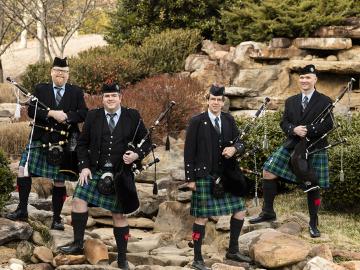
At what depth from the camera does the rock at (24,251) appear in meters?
7.38

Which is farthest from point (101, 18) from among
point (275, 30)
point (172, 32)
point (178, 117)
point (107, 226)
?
point (107, 226)

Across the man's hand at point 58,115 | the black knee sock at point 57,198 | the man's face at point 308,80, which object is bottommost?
the black knee sock at point 57,198

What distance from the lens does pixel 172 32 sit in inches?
703

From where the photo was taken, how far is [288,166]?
8.23 metres

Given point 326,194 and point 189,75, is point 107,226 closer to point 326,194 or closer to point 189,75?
point 326,194

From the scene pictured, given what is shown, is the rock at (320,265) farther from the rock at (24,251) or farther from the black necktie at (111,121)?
the rock at (24,251)

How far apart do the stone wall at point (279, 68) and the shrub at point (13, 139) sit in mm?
4337

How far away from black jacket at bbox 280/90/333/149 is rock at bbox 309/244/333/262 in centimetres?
130

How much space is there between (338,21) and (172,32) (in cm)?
447

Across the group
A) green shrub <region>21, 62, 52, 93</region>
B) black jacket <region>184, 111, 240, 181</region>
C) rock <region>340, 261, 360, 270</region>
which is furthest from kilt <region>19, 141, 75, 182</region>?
green shrub <region>21, 62, 52, 93</region>

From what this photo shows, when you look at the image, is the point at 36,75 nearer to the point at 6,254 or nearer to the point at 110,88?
the point at 6,254

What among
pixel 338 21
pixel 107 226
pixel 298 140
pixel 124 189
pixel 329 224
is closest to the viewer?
pixel 124 189

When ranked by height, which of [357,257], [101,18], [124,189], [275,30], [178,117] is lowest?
[357,257]

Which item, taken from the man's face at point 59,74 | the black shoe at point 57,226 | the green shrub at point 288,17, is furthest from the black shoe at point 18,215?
the green shrub at point 288,17
